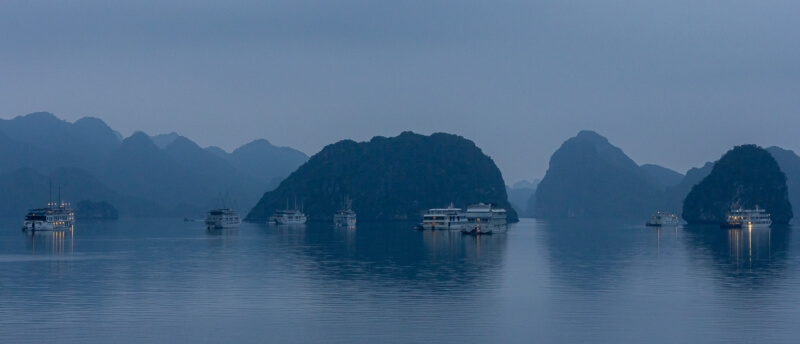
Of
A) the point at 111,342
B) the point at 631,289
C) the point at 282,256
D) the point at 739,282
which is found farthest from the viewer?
the point at 282,256

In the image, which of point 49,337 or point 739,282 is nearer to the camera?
point 49,337

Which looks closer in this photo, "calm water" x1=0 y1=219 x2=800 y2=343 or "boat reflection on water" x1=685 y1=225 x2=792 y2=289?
"calm water" x1=0 y1=219 x2=800 y2=343

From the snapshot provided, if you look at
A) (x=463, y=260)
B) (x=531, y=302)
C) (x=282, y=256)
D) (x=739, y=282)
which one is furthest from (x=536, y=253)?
(x=531, y=302)

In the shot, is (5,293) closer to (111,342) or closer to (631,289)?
(111,342)

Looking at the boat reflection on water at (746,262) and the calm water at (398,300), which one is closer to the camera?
the calm water at (398,300)

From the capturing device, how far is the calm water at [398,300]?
4825 cm

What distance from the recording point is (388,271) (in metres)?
87.6

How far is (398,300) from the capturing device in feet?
203

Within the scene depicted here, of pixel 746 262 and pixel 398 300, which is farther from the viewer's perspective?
pixel 746 262

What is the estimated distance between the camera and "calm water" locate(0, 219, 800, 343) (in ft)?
158

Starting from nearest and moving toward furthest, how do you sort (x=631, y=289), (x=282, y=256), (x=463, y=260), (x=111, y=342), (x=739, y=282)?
1. (x=111, y=342)
2. (x=631, y=289)
3. (x=739, y=282)
4. (x=463, y=260)
5. (x=282, y=256)

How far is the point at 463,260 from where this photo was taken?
347ft

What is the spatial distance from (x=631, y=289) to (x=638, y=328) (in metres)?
21.3

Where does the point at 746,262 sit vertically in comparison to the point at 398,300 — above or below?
below
